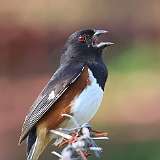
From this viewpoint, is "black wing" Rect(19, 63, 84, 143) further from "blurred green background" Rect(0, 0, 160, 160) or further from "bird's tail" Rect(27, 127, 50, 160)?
"blurred green background" Rect(0, 0, 160, 160)

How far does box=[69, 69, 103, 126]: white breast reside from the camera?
500 cm

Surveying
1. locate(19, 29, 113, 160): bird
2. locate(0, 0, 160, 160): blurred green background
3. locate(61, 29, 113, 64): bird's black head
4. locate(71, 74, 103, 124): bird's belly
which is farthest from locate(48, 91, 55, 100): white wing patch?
locate(0, 0, 160, 160): blurred green background

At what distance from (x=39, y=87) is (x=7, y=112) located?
550mm

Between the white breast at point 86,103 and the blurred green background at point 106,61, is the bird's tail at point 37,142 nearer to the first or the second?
the white breast at point 86,103

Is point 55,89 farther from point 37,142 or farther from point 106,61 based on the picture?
point 106,61

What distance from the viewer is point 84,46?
5406 millimetres

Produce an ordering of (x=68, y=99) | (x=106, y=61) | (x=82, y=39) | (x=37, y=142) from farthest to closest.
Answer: (x=106, y=61)
(x=82, y=39)
(x=68, y=99)
(x=37, y=142)

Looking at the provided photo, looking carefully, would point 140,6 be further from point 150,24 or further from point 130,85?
point 130,85

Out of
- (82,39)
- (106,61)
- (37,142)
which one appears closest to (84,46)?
(82,39)

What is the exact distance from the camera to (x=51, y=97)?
5.11 metres

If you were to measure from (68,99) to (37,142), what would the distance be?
30 cm

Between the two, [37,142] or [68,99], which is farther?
[68,99]

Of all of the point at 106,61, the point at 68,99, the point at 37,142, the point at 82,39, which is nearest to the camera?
the point at 37,142

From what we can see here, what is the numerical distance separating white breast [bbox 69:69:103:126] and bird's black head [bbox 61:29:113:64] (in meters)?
0.31
